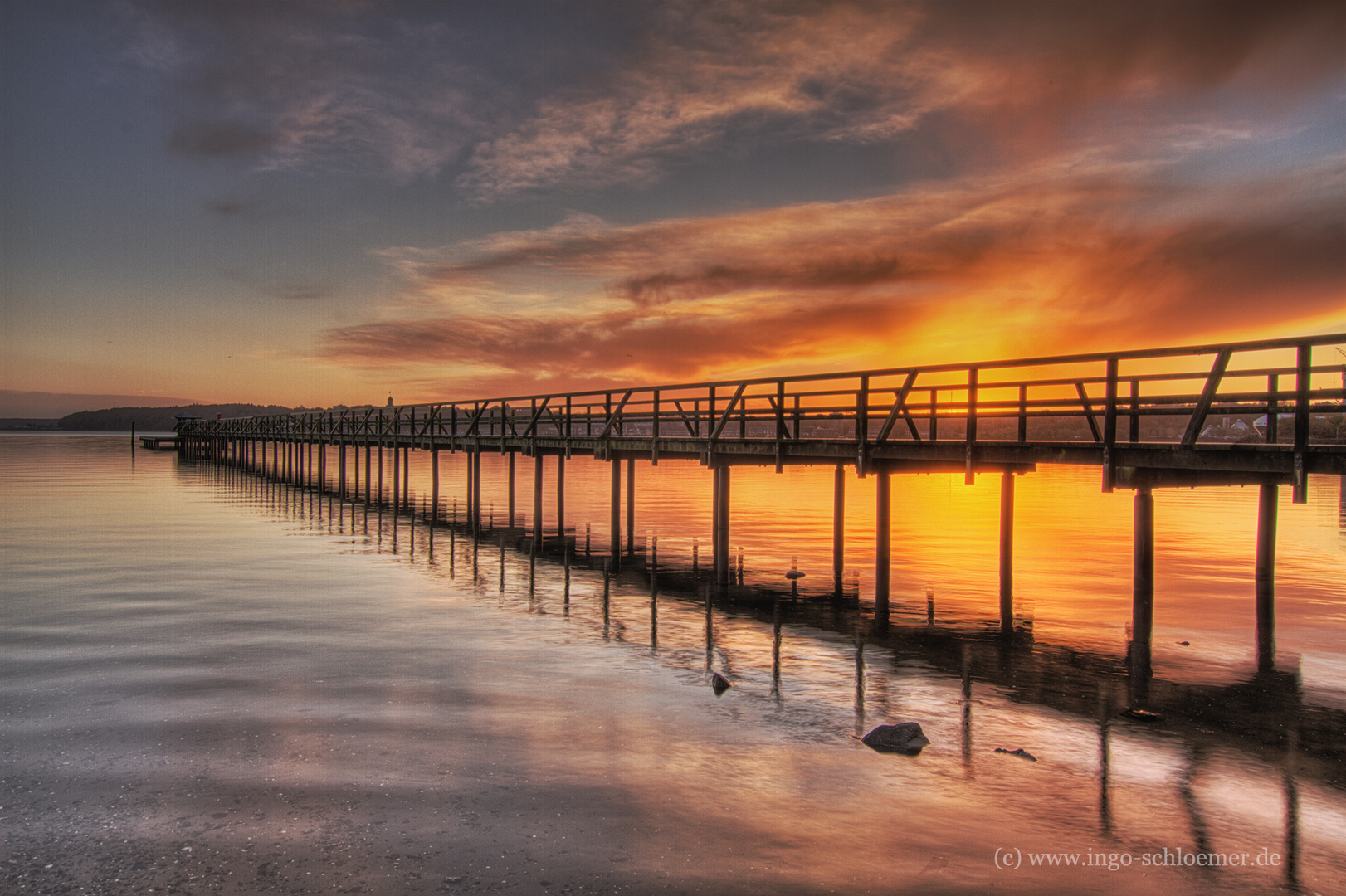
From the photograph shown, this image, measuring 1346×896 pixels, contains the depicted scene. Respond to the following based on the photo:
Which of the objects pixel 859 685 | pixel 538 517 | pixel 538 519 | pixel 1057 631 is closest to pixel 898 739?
pixel 859 685

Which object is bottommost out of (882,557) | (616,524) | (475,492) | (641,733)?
(641,733)

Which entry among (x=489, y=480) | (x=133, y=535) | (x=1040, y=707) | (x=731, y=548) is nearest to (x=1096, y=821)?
(x=1040, y=707)

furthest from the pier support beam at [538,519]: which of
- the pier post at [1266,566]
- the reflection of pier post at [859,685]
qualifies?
the pier post at [1266,566]

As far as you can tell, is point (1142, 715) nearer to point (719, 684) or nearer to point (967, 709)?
point (967, 709)

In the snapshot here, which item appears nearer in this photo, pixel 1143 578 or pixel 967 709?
pixel 967 709

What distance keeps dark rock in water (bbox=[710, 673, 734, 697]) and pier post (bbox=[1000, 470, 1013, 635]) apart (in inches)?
240

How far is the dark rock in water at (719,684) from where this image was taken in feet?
34.3

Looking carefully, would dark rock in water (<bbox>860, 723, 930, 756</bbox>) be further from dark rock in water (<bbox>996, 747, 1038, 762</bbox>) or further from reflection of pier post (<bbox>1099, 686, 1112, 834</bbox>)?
reflection of pier post (<bbox>1099, 686, 1112, 834</bbox>)

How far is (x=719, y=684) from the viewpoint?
1061 centimetres

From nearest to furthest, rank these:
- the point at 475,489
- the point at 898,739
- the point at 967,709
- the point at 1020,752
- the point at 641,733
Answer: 1. the point at 1020,752
2. the point at 898,739
3. the point at 641,733
4. the point at 967,709
5. the point at 475,489

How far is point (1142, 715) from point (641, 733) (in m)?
5.61

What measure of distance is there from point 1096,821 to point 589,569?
48.8ft

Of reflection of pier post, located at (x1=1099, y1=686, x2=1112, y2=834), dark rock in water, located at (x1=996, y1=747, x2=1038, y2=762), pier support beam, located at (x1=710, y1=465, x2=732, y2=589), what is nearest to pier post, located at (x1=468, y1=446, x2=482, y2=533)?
pier support beam, located at (x1=710, y1=465, x2=732, y2=589)

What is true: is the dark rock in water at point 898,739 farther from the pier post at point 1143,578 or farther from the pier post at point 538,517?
the pier post at point 538,517
